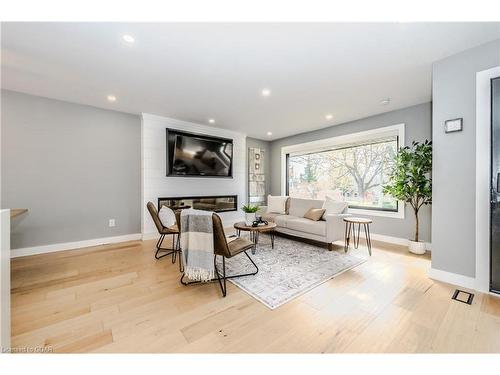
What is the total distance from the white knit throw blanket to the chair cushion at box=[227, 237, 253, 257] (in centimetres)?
24

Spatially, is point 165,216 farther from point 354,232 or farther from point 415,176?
point 415,176

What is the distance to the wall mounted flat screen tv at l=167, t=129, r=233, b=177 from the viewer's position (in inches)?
167

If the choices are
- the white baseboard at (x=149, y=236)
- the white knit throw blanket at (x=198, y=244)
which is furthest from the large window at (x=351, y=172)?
the white baseboard at (x=149, y=236)

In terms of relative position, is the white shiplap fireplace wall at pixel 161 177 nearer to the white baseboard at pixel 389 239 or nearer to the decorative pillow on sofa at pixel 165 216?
the decorative pillow on sofa at pixel 165 216

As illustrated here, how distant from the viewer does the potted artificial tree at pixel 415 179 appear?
9.88 ft

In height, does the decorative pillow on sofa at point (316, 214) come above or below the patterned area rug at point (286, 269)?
above

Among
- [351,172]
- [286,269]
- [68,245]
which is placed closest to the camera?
[286,269]

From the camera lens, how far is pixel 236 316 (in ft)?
5.46

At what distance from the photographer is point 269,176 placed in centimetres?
639

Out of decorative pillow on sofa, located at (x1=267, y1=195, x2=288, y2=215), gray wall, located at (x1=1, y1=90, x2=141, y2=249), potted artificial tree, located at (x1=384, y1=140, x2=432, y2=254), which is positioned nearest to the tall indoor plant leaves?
potted artificial tree, located at (x1=384, y1=140, x2=432, y2=254)

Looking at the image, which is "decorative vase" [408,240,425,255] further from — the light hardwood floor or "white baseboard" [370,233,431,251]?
the light hardwood floor

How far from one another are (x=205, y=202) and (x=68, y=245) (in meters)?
2.55

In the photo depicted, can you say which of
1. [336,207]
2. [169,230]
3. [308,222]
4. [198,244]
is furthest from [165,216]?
[336,207]
